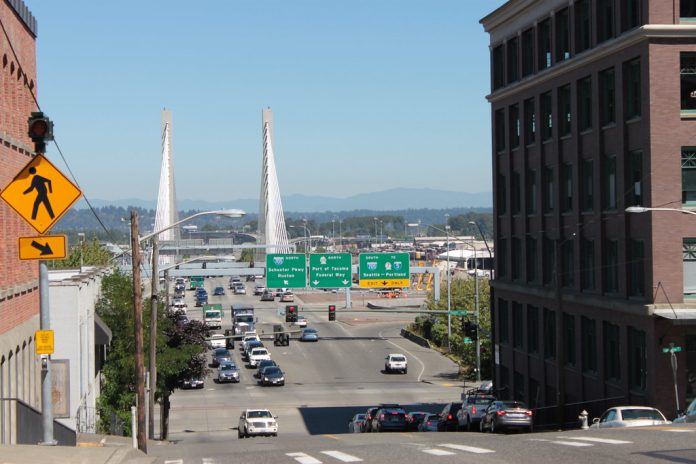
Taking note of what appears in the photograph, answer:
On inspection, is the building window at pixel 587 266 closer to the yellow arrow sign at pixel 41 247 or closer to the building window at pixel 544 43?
the building window at pixel 544 43

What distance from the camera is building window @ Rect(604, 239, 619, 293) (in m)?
46.5

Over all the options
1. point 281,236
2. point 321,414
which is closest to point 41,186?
point 321,414

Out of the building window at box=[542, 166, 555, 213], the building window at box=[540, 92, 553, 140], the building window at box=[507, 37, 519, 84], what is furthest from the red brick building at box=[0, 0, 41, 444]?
the building window at box=[507, 37, 519, 84]

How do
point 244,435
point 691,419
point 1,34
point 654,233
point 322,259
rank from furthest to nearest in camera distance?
point 322,259 → point 244,435 → point 654,233 → point 691,419 → point 1,34

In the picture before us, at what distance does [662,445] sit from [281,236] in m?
146

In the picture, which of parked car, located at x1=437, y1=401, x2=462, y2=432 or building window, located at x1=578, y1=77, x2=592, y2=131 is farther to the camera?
building window, located at x1=578, y1=77, x2=592, y2=131

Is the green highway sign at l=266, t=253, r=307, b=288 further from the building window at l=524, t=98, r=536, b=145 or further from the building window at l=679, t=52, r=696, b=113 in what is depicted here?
the building window at l=679, t=52, r=696, b=113

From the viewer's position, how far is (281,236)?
166625 mm

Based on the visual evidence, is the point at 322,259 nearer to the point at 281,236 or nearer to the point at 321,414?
the point at 321,414

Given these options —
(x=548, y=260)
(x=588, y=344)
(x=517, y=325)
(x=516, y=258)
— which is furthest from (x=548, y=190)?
(x=517, y=325)

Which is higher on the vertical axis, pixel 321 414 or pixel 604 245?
pixel 604 245

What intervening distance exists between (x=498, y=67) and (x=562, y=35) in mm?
11536

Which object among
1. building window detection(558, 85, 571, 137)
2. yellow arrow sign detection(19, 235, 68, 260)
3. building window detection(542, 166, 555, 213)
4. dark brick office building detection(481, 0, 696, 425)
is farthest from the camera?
building window detection(542, 166, 555, 213)

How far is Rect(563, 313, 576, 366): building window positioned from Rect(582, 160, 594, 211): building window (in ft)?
18.5
